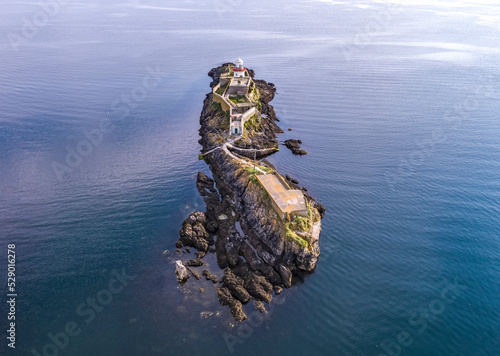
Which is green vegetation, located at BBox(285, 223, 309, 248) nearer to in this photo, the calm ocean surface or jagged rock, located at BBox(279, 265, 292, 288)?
the calm ocean surface

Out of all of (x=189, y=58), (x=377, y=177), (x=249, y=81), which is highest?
(x=189, y=58)

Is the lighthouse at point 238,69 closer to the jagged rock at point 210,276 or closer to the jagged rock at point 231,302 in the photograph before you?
the jagged rock at point 210,276

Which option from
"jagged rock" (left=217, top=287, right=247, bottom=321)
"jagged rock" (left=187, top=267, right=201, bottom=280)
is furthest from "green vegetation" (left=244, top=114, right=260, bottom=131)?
"jagged rock" (left=217, top=287, right=247, bottom=321)

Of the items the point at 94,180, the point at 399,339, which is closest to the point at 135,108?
the point at 94,180

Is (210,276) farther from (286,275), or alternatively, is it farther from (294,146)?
(294,146)

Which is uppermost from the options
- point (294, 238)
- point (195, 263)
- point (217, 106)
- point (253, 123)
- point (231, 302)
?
point (217, 106)

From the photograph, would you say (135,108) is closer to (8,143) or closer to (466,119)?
(8,143)

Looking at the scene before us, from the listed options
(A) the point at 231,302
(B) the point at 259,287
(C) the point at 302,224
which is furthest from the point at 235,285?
(C) the point at 302,224
